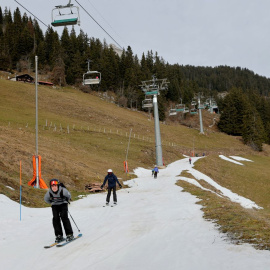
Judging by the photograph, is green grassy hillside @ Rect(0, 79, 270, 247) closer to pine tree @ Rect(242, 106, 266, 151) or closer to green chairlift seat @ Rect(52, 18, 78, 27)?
pine tree @ Rect(242, 106, 266, 151)

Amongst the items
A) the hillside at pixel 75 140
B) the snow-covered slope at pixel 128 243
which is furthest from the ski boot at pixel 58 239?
the hillside at pixel 75 140

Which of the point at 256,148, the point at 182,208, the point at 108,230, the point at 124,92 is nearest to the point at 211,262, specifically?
the point at 108,230

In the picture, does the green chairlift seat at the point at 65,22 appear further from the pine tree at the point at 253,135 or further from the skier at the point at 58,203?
the pine tree at the point at 253,135

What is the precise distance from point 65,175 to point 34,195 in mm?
7361

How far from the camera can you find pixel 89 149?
148 ft

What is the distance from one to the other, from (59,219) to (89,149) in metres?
36.4

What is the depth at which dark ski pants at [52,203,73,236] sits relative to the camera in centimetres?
886

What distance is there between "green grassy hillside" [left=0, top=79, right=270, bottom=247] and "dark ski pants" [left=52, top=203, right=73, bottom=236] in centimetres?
539

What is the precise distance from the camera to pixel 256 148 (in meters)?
90.4

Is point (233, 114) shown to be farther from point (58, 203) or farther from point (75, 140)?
point (58, 203)

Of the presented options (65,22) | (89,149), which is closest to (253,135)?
(89,149)

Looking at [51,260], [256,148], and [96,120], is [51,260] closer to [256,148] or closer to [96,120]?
[96,120]

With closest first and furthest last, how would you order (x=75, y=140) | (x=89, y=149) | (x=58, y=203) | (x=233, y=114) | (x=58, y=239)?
(x=58, y=239)
(x=58, y=203)
(x=89, y=149)
(x=75, y=140)
(x=233, y=114)

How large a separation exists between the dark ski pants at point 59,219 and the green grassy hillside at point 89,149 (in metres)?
5.39
